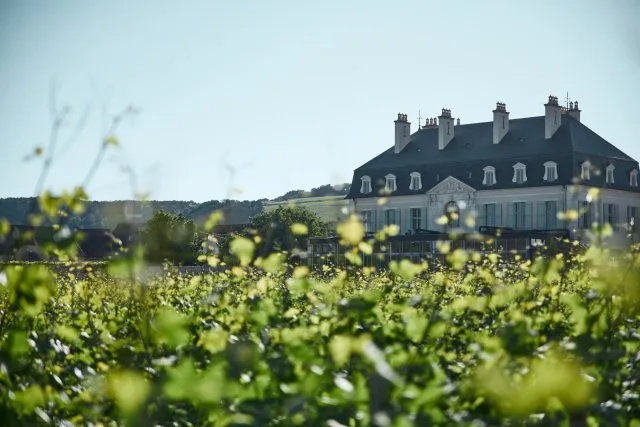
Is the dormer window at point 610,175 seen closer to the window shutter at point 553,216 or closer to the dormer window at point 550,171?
the dormer window at point 550,171

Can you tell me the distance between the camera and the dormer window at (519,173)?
195 feet

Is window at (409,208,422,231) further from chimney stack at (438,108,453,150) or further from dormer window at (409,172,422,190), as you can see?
chimney stack at (438,108,453,150)

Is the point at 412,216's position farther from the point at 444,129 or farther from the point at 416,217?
the point at 444,129

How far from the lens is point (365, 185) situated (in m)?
67.8

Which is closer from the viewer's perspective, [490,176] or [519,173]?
[519,173]

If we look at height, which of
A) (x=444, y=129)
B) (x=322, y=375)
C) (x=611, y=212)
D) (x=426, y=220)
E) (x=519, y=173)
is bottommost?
(x=322, y=375)

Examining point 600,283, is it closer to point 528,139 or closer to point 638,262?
point 638,262

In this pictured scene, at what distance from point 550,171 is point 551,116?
348 cm

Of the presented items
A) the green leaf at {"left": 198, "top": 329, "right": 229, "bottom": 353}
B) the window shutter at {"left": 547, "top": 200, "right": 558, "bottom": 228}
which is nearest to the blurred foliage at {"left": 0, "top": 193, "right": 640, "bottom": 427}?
the green leaf at {"left": 198, "top": 329, "right": 229, "bottom": 353}

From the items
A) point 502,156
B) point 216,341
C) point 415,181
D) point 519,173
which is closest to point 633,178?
point 519,173

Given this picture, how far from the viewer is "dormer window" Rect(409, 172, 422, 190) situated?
64.1m

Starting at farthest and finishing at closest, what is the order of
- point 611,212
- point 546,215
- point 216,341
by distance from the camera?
point 611,212, point 546,215, point 216,341

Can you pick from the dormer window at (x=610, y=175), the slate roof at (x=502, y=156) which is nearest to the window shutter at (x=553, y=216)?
the slate roof at (x=502, y=156)

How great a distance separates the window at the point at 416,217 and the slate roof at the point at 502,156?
1183 mm
